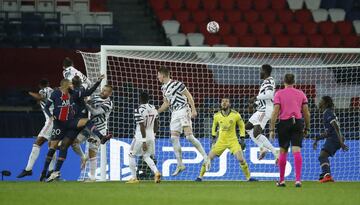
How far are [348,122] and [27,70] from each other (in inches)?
335

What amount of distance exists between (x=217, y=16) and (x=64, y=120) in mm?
12276

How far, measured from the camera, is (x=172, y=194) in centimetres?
1454

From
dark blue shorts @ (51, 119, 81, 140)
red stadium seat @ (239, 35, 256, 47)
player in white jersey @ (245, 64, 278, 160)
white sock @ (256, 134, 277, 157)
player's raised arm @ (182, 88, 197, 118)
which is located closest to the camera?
dark blue shorts @ (51, 119, 81, 140)

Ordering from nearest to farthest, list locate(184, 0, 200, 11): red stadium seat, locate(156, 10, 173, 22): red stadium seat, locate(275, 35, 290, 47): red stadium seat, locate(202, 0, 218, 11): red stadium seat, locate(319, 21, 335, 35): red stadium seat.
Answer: locate(275, 35, 290, 47): red stadium seat < locate(156, 10, 173, 22): red stadium seat < locate(319, 21, 335, 35): red stadium seat < locate(184, 0, 200, 11): red stadium seat < locate(202, 0, 218, 11): red stadium seat

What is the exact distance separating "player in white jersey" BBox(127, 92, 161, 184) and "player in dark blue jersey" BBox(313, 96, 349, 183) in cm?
311

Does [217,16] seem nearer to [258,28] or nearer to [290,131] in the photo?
[258,28]

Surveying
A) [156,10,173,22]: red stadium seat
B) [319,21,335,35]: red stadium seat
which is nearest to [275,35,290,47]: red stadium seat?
[319,21,335,35]: red stadium seat

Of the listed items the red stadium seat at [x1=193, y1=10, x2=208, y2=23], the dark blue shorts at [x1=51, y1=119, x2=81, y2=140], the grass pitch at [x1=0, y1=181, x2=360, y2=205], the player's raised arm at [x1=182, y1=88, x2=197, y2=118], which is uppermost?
the red stadium seat at [x1=193, y1=10, x2=208, y2=23]

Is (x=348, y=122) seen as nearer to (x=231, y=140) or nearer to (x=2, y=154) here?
(x=231, y=140)

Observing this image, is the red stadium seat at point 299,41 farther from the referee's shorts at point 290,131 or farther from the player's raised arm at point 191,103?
the referee's shorts at point 290,131

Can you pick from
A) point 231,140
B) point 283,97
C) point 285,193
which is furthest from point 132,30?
point 285,193

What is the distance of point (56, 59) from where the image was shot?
2616cm

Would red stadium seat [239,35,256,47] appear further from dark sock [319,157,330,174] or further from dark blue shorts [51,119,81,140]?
dark blue shorts [51,119,81,140]

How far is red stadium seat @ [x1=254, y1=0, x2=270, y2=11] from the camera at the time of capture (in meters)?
30.7
